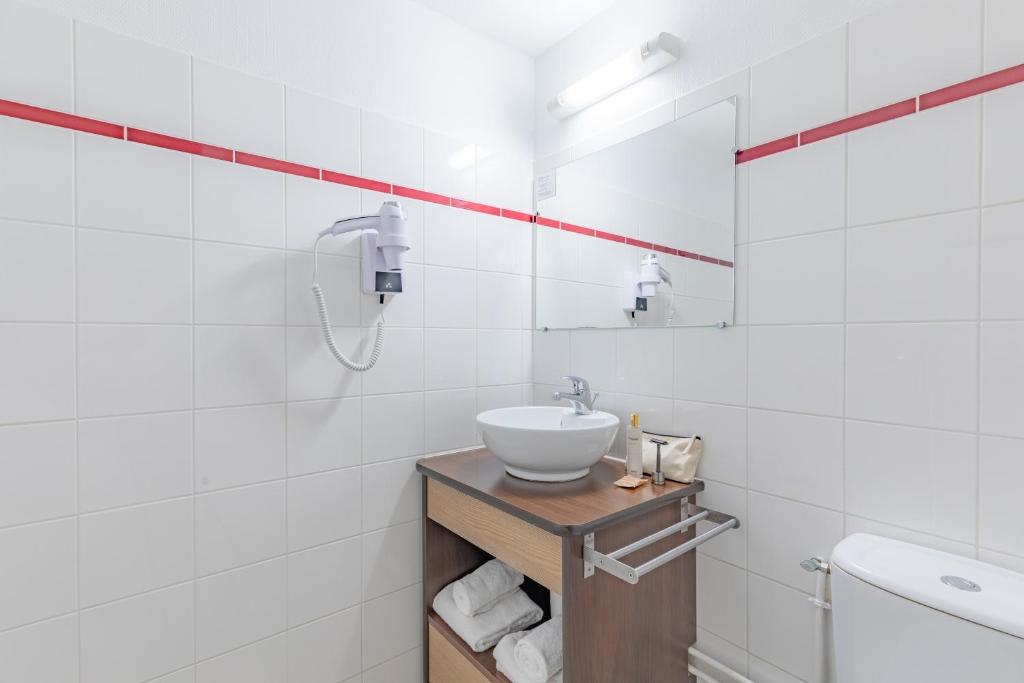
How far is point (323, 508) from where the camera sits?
1.36 m

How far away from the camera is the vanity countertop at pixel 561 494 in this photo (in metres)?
1.08

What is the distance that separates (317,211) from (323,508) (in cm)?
84

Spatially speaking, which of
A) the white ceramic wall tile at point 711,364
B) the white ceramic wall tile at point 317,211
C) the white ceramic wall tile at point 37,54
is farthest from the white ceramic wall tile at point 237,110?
the white ceramic wall tile at point 711,364

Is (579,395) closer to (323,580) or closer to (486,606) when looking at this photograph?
(486,606)

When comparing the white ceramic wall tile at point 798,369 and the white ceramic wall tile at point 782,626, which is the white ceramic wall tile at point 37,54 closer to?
the white ceramic wall tile at point 798,369

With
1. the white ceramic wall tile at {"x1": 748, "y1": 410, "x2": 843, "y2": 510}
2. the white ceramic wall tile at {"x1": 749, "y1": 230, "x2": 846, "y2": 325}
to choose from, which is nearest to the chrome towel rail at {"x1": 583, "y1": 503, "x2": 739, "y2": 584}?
the white ceramic wall tile at {"x1": 748, "y1": 410, "x2": 843, "y2": 510}

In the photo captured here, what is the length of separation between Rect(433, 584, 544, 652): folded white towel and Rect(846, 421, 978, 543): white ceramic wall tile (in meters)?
0.97

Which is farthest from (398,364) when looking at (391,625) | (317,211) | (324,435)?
(391,625)

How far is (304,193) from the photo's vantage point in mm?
1332

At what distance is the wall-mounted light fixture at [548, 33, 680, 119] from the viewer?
4.53ft

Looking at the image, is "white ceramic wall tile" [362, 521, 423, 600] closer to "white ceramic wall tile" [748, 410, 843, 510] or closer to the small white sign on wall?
"white ceramic wall tile" [748, 410, 843, 510]

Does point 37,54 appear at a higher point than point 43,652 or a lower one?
higher

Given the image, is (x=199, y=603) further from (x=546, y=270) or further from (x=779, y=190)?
(x=779, y=190)

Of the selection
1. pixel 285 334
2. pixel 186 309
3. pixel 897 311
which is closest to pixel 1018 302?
pixel 897 311
